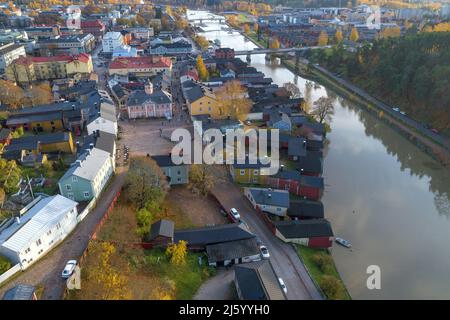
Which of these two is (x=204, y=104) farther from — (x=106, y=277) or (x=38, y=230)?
(x=106, y=277)

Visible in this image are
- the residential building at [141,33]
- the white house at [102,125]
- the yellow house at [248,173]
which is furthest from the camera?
the residential building at [141,33]

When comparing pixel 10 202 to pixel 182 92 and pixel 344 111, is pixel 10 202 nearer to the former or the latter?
pixel 182 92

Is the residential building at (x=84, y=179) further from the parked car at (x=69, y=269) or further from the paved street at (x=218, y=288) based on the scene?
the paved street at (x=218, y=288)

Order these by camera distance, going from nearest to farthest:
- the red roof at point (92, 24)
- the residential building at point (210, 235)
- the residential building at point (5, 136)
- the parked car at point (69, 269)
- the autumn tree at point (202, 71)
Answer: the parked car at point (69, 269) → the residential building at point (210, 235) → the residential building at point (5, 136) → the autumn tree at point (202, 71) → the red roof at point (92, 24)

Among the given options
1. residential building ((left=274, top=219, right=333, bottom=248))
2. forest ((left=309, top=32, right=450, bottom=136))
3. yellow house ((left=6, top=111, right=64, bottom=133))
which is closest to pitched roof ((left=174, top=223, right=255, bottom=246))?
residential building ((left=274, top=219, right=333, bottom=248))

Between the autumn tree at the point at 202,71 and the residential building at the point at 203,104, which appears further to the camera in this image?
the autumn tree at the point at 202,71

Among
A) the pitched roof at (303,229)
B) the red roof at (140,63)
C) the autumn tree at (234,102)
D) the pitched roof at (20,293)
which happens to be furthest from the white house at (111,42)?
the pitched roof at (20,293)
